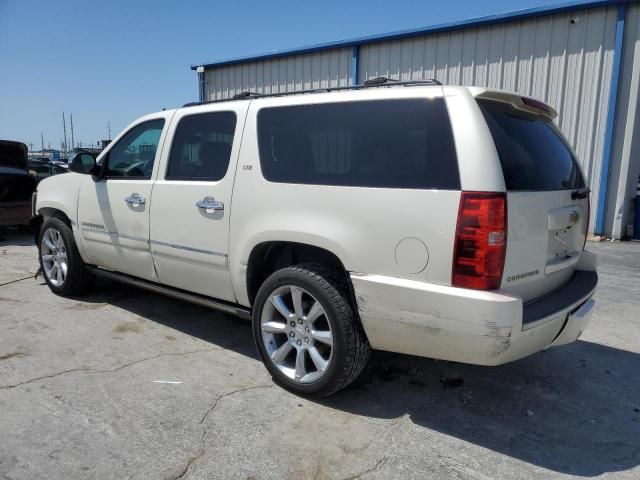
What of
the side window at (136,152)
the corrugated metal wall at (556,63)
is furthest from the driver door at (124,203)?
the corrugated metal wall at (556,63)

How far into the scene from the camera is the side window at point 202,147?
3.55 metres

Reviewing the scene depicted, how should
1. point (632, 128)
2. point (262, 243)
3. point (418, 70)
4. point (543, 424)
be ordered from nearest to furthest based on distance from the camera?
point (543, 424), point (262, 243), point (632, 128), point (418, 70)

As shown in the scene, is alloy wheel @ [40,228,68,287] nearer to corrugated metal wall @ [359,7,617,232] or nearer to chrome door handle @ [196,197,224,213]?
chrome door handle @ [196,197,224,213]

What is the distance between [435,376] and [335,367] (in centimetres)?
97

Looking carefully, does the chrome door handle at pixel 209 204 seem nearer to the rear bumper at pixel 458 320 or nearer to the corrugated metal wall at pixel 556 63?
the rear bumper at pixel 458 320

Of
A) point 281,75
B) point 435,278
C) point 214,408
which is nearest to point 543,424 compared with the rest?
point 435,278

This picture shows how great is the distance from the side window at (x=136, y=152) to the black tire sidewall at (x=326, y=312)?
169 cm

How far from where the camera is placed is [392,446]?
101 inches

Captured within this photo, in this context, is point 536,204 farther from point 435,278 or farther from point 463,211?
point 435,278

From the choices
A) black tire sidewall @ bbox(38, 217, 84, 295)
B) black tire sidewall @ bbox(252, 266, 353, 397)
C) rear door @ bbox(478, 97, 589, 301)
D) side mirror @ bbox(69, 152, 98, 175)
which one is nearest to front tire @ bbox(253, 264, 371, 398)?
black tire sidewall @ bbox(252, 266, 353, 397)

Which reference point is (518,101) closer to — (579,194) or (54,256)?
(579,194)

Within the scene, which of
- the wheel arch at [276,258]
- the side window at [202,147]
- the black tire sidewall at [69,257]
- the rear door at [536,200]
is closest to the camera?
the rear door at [536,200]

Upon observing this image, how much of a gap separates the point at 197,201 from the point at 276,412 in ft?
5.34

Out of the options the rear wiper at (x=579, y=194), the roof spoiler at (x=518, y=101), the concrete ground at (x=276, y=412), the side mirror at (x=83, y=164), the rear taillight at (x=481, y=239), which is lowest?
the concrete ground at (x=276, y=412)
